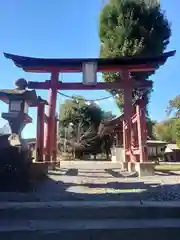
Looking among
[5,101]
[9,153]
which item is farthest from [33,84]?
[9,153]

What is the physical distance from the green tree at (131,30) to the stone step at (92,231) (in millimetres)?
16891

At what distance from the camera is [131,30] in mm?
20609

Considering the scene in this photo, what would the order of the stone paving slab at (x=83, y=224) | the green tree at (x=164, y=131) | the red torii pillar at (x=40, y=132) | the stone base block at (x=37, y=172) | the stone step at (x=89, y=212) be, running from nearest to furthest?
the stone paving slab at (x=83, y=224)
the stone step at (x=89, y=212)
the stone base block at (x=37, y=172)
the red torii pillar at (x=40, y=132)
the green tree at (x=164, y=131)

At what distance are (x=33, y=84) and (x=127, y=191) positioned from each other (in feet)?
23.0

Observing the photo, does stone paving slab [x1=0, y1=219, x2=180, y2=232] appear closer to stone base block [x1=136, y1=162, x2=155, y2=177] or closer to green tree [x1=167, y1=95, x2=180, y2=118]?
stone base block [x1=136, y1=162, x2=155, y2=177]

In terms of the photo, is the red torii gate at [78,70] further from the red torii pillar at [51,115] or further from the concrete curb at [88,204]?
the concrete curb at [88,204]

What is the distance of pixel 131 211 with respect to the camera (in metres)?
3.76

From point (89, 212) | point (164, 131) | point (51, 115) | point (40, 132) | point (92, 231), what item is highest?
point (164, 131)

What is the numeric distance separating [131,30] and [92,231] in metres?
19.2

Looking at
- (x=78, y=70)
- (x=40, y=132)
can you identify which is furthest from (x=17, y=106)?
(x=78, y=70)

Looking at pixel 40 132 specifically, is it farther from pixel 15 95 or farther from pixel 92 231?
pixel 92 231

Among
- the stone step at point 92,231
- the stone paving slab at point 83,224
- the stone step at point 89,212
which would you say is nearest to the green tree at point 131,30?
the stone step at point 89,212

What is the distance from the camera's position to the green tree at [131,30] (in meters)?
20.4

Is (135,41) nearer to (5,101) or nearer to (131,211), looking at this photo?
(5,101)
